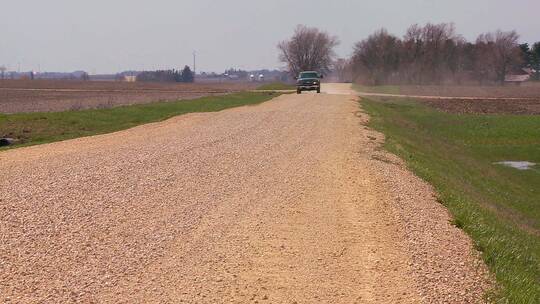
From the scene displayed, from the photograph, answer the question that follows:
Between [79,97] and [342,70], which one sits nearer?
[79,97]

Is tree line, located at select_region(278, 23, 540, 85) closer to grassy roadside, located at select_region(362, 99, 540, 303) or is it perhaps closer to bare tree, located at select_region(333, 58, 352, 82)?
bare tree, located at select_region(333, 58, 352, 82)

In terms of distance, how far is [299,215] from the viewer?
10.1 meters

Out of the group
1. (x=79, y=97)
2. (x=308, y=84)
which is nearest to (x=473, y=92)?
(x=308, y=84)

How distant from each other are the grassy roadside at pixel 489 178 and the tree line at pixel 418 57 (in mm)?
59483

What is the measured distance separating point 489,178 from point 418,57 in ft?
324

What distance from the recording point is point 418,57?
394 ft

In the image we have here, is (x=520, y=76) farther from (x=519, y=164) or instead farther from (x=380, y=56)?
(x=519, y=164)

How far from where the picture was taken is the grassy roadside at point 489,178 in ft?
29.9

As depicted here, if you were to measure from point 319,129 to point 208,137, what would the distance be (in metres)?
5.21

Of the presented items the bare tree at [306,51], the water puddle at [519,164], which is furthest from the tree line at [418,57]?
the water puddle at [519,164]

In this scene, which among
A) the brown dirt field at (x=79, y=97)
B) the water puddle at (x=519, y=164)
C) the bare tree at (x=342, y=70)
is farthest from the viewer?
the bare tree at (x=342, y=70)

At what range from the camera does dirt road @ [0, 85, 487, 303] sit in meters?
6.84

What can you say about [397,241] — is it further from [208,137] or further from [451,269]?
[208,137]

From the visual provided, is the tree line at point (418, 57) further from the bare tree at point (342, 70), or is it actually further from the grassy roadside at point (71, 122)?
the grassy roadside at point (71, 122)
